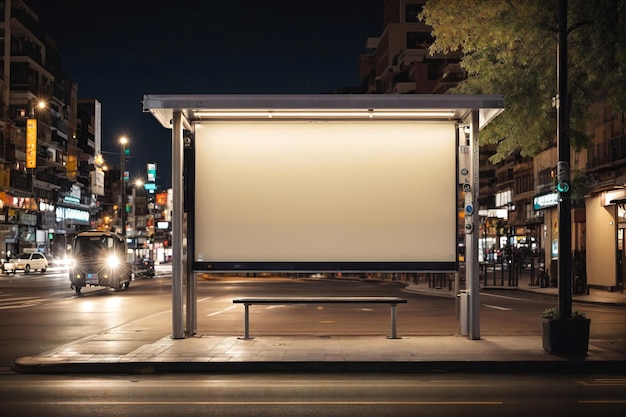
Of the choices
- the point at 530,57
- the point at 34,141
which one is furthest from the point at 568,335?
the point at 34,141

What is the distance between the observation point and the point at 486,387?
11.8 meters

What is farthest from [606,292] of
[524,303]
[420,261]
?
[420,261]

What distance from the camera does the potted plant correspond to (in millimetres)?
14406

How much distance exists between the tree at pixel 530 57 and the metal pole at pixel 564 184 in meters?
3.61

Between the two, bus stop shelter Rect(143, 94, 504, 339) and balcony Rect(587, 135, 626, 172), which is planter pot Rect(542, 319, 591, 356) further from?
balcony Rect(587, 135, 626, 172)

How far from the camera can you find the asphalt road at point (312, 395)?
9961 mm

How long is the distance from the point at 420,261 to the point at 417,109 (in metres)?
3.11

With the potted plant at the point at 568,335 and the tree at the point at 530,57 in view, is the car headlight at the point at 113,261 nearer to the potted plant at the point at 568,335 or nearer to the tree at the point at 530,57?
the tree at the point at 530,57

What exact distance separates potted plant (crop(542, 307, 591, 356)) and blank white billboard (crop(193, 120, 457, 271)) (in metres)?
2.75

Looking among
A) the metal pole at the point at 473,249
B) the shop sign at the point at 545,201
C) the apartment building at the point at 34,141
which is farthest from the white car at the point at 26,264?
the metal pole at the point at 473,249

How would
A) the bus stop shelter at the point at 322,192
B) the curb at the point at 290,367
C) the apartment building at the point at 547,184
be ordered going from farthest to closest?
the apartment building at the point at 547,184 < the bus stop shelter at the point at 322,192 < the curb at the point at 290,367

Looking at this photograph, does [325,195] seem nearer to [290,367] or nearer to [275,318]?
[290,367]

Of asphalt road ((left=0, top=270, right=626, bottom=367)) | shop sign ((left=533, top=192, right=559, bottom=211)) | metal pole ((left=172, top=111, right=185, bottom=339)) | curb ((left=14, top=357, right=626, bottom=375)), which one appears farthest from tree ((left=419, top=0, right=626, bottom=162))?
shop sign ((left=533, top=192, right=559, bottom=211))

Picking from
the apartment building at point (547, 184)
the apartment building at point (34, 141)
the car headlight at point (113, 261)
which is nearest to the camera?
the apartment building at point (547, 184)
